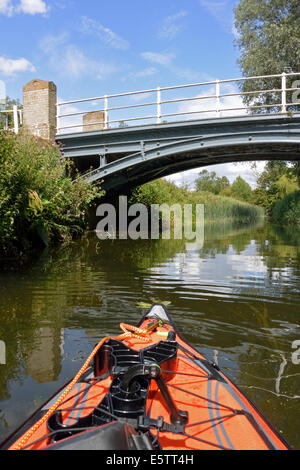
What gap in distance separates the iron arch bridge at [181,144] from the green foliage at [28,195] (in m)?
1.62

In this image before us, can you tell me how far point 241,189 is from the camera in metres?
54.2

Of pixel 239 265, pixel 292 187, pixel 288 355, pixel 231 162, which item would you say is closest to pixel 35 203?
pixel 239 265

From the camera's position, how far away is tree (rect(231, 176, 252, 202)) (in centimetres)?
5353

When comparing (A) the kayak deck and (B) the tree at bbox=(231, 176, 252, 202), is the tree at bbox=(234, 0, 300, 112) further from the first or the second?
(B) the tree at bbox=(231, 176, 252, 202)

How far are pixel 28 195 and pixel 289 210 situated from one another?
1987cm

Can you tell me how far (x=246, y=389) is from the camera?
2.67 metres

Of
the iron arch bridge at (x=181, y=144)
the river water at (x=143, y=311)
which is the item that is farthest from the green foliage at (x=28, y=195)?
the iron arch bridge at (x=181, y=144)

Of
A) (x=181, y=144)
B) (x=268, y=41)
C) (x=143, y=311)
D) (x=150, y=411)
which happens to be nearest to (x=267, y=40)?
(x=268, y=41)

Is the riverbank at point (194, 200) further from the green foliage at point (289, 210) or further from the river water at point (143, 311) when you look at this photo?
the river water at point (143, 311)

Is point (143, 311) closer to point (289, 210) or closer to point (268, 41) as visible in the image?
point (268, 41)

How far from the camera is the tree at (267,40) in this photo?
14.7 meters

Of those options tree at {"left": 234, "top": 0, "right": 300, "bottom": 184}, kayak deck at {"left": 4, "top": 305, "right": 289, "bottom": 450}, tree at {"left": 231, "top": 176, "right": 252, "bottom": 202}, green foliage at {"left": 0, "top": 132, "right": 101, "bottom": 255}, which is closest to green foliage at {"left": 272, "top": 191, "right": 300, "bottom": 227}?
tree at {"left": 234, "top": 0, "right": 300, "bottom": 184}

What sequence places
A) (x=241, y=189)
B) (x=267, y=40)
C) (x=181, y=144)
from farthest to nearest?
(x=241, y=189)
(x=267, y=40)
(x=181, y=144)
